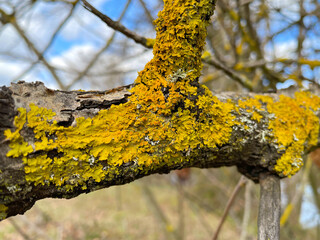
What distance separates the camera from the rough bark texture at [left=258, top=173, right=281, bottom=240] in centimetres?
91

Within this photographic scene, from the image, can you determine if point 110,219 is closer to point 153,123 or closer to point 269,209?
point 269,209

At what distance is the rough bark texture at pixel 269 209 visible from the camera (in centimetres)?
91

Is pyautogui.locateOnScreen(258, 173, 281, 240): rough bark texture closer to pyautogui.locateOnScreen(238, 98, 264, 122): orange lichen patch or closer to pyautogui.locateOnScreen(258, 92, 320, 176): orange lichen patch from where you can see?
pyautogui.locateOnScreen(258, 92, 320, 176): orange lichen patch

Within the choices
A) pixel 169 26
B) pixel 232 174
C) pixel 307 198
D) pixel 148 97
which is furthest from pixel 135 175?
pixel 307 198

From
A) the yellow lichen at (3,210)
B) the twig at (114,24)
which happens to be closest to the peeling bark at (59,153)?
the yellow lichen at (3,210)

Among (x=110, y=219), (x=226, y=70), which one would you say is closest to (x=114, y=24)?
(x=226, y=70)

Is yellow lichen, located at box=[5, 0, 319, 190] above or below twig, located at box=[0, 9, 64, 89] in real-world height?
below

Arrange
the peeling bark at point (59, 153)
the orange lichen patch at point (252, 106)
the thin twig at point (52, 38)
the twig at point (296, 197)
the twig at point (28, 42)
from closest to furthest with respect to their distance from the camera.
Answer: the peeling bark at point (59, 153)
the orange lichen patch at point (252, 106)
the thin twig at point (52, 38)
the twig at point (28, 42)
the twig at point (296, 197)

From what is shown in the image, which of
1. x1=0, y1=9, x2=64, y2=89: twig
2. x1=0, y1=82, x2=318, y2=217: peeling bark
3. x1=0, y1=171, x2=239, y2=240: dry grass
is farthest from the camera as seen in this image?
x1=0, y1=171, x2=239, y2=240: dry grass

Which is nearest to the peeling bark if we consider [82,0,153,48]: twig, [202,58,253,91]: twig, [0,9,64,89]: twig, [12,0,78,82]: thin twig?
[82,0,153,48]: twig

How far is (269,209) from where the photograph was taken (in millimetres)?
955

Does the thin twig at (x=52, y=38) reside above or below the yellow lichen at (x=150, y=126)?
above

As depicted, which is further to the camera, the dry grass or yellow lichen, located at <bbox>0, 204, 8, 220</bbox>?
the dry grass

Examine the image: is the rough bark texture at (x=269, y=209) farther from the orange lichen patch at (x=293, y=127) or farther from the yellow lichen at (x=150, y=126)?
the yellow lichen at (x=150, y=126)
